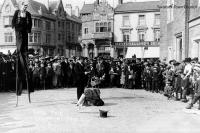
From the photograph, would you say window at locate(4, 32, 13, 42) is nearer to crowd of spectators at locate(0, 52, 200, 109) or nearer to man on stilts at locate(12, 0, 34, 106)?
crowd of spectators at locate(0, 52, 200, 109)

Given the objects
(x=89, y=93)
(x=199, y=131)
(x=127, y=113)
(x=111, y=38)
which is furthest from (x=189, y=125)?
(x=111, y=38)

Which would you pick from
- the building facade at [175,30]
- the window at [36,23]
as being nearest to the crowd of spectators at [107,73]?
the building facade at [175,30]

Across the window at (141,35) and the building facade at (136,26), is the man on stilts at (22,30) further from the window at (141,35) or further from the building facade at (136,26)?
the window at (141,35)

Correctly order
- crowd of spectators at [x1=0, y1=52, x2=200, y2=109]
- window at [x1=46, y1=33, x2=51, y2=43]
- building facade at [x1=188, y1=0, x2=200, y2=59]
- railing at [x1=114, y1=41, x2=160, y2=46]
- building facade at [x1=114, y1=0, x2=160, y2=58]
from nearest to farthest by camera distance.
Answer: crowd of spectators at [x1=0, y1=52, x2=200, y2=109], building facade at [x1=188, y1=0, x2=200, y2=59], railing at [x1=114, y1=41, x2=160, y2=46], building facade at [x1=114, y1=0, x2=160, y2=58], window at [x1=46, y1=33, x2=51, y2=43]

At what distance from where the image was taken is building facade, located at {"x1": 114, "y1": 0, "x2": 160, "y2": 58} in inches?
2034

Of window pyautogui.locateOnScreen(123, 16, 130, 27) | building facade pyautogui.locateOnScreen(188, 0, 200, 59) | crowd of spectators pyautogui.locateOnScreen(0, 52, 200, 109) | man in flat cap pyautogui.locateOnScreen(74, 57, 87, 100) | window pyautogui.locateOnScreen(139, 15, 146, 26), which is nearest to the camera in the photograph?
man in flat cap pyautogui.locateOnScreen(74, 57, 87, 100)

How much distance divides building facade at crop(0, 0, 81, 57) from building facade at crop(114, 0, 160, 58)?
45.2ft

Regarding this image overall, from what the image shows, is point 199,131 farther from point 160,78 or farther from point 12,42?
point 12,42

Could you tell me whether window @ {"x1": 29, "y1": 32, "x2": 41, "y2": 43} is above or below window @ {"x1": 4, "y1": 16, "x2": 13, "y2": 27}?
below

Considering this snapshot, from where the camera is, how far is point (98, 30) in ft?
181

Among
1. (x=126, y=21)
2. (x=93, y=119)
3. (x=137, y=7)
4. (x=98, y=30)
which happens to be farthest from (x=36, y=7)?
(x=93, y=119)

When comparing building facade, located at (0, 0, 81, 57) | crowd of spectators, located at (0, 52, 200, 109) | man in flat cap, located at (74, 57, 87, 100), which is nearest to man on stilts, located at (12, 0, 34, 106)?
man in flat cap, located at (74, 57, 87, 100)

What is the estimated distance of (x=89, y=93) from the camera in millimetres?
12859

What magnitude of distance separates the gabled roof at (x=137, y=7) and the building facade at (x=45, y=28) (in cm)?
1413
